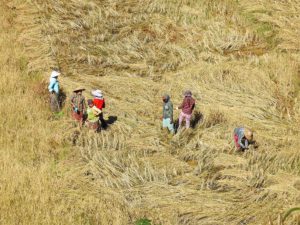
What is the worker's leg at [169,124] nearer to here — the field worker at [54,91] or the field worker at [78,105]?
the field worker at [78,105]

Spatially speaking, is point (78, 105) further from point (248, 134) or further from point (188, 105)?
point (248, 134)

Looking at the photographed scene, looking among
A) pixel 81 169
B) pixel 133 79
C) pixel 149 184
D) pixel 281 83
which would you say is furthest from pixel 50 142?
pixel 281 83

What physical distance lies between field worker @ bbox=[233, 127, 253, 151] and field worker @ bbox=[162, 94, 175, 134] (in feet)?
4.84

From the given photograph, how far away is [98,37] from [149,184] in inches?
286

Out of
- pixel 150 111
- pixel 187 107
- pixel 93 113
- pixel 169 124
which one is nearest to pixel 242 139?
pixel 187 107

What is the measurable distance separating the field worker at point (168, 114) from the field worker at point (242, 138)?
4.84 ft

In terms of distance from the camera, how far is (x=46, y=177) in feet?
33.6

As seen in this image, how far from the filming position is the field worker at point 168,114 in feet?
38.0

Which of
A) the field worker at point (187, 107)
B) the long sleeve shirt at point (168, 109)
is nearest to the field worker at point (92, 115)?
the long sleeve shirt at point (168, 109)

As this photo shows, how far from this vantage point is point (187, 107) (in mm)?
11734

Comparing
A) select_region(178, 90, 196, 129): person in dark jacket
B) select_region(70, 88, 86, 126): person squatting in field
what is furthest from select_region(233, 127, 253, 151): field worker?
select_region(70, 88, 86, 126): person squatting in field

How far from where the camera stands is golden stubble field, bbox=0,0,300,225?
9828 mm

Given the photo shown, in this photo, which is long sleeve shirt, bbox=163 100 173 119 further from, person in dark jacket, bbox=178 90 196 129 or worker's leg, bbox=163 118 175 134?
person in dark jacket, bbox=178 90 196 129

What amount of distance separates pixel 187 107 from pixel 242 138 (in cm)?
143
